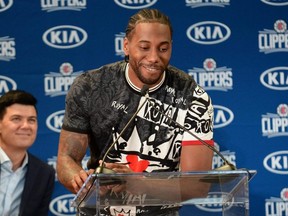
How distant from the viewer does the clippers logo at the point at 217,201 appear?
157 centimetres

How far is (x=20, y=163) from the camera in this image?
324 centimetres

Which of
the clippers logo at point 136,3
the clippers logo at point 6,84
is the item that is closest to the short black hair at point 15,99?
the clippers logo at point 6,84

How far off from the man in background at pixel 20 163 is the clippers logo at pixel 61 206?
15 centimetres

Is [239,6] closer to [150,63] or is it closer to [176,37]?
[176,37]

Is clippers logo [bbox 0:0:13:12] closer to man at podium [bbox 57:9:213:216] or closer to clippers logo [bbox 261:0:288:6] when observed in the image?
man at podium [bbox 57:9:213:216]

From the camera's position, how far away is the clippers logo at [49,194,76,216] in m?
3.35

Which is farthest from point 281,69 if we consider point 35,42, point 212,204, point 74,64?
point 212,204

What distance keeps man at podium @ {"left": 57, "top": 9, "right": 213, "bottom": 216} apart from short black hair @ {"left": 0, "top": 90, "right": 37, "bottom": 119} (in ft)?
3.06

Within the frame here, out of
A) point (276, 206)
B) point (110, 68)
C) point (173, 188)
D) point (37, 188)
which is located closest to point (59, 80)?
point (37, 188)

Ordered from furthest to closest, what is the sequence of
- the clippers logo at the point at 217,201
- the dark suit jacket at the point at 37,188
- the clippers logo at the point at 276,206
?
the clippers logo at the point at 276,206
the dark suit jacket at the point at 37,188
the clippers logo at the point at 217,201

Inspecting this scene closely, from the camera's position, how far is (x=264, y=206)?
335 centimetres

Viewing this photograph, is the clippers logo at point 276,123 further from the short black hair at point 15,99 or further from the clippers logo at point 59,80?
the short black hair at point 15,99

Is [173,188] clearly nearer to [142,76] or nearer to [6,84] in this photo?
[142,76]

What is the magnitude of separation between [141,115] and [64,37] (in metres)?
1.26
